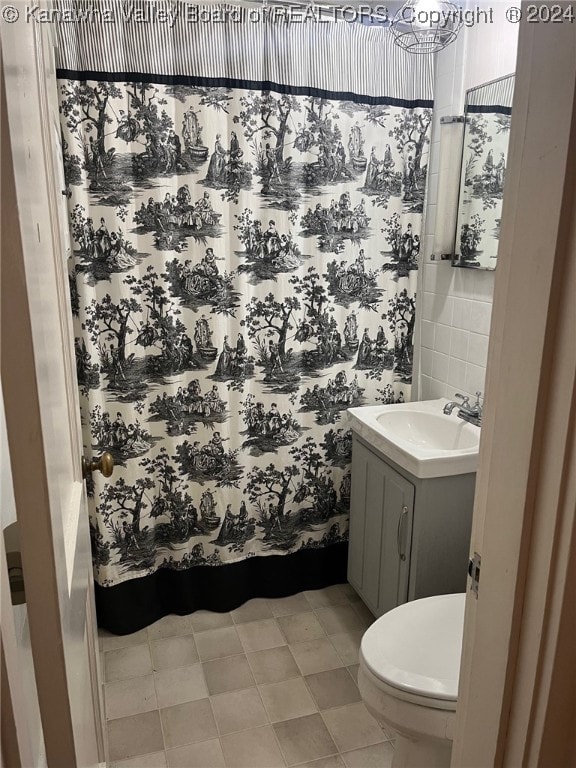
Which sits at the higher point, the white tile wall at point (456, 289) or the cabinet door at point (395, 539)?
the white tile wall at point (456, 289)

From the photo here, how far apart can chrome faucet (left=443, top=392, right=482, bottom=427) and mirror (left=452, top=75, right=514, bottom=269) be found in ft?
1.65

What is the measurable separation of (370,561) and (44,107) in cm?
189

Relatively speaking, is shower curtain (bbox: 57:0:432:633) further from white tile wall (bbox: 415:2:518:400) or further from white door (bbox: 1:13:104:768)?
white door (bbox: 1:13:104:768)

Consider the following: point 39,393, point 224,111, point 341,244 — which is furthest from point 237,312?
point 39,393

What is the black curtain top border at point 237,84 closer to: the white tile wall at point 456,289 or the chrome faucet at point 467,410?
the white tile wall at point 456,289

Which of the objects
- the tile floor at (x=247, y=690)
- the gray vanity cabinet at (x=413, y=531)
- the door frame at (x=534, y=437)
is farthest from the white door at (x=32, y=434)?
the gray vanity cabinet at (x=413, y=531)

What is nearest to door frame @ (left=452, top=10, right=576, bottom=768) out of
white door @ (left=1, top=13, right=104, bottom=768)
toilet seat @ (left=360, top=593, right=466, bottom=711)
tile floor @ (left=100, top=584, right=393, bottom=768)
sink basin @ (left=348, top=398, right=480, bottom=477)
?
white door @ (left=1, top=13, right=104, bottom=768)

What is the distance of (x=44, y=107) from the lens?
3.40ft

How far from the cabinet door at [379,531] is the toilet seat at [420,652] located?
1.10 ft

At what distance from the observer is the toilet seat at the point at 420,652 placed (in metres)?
1.38

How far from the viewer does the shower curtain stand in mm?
2012

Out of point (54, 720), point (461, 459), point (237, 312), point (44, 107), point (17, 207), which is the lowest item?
point (461, 459)

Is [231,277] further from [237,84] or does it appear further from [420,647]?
[420,647]

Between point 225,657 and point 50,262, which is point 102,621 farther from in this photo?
point 50,262
